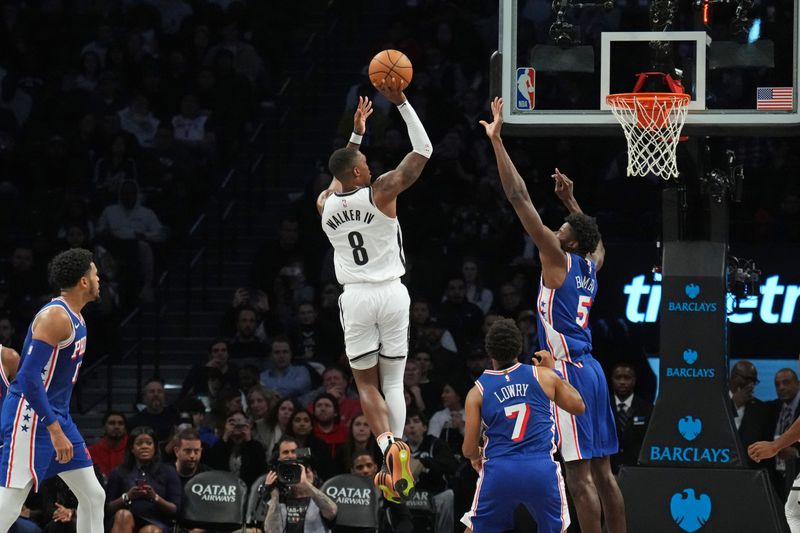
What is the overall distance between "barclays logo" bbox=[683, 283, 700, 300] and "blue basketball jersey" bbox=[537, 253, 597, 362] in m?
1.31

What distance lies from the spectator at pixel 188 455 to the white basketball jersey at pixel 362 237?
3591 millimetres

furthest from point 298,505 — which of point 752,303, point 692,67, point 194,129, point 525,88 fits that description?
point 194,129

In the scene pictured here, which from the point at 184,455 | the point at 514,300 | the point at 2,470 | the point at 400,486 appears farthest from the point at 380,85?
the point at 514,300

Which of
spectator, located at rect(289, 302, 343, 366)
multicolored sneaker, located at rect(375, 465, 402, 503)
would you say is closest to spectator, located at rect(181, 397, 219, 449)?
spectator, located at rect(289, 302, 343, 366)

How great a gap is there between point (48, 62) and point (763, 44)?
11229mm

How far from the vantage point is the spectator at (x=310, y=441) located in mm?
12859

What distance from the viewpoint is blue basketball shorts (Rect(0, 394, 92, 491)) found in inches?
363

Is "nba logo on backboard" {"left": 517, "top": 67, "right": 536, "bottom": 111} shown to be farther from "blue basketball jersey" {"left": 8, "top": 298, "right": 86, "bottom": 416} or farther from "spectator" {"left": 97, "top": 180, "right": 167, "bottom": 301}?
"spectator" {"left": 97, "top": 180, "right": 167, "bottom": 301}

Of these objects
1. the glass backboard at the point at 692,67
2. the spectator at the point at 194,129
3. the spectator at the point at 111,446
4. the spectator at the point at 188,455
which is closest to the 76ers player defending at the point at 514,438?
the glass backboard at the point at 692,67

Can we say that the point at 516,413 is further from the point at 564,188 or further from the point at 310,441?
the point at 310,441

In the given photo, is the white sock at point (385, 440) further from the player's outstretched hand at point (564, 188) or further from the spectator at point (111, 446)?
the spectator at point (111, 446)

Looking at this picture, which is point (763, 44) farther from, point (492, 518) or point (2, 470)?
point (2, 470)

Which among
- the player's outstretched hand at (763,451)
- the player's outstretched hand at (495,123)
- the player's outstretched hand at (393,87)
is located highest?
the player's outstretched hand at (393,87)

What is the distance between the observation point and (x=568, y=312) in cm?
1016
